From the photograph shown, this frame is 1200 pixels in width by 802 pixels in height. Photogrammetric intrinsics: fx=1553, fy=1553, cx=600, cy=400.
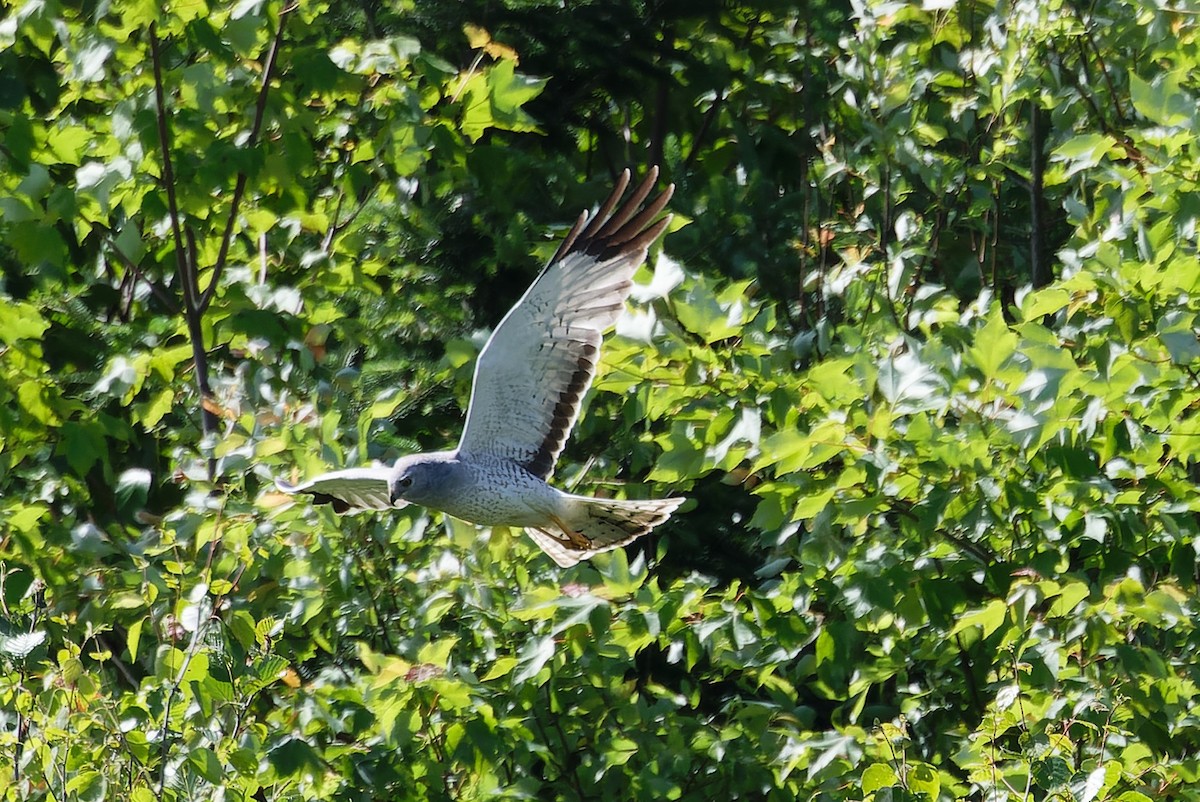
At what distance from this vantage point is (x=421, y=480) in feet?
14.0

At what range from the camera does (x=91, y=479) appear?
19.3 ft

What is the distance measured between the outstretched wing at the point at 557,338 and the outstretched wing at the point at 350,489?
12.8 inches

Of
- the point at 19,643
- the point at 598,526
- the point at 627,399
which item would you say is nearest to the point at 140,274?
the point at 598,526

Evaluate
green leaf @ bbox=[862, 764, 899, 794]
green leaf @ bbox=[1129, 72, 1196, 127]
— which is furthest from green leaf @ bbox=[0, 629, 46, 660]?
green leaf @ bbox=[1129, 72, 1196, 127]

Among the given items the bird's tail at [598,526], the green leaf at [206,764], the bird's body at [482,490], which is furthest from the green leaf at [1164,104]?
the green leaf at [206,764]

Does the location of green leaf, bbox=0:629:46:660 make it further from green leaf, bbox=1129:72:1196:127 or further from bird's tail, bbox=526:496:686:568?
green leaf, bbox=1129:72:1196:127

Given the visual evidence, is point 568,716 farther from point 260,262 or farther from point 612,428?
point 260,262

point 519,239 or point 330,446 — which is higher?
point 519,239

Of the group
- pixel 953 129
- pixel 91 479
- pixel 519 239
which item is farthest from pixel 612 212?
pixel 91 479

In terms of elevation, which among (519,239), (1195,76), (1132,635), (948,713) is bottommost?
(948,713)

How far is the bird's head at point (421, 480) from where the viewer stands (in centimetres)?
423

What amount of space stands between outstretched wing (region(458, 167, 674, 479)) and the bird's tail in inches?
6.9

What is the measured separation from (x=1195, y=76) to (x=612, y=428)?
6.82 feet

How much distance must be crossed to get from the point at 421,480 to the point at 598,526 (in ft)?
2.07
